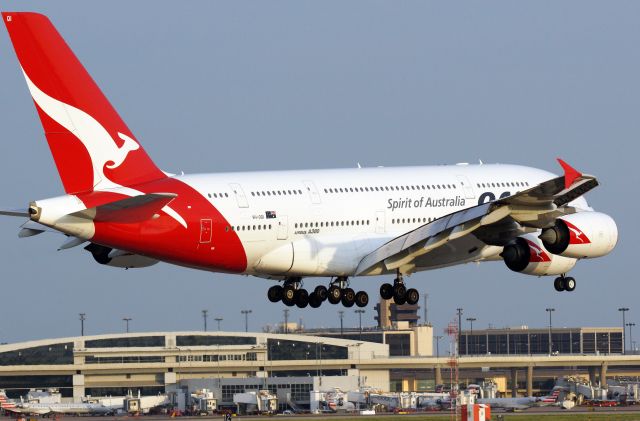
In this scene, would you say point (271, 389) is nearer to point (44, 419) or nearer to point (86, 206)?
point (44, 419)

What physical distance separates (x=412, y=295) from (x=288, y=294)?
18.6 feet

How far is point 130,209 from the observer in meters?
52.8

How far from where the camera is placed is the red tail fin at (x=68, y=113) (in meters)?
53.1

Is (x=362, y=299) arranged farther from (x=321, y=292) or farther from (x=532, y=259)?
(x=532, y=259)

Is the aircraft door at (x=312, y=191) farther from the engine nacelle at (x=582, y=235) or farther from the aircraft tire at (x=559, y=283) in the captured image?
the aircraft tire at (x=559, y=283)

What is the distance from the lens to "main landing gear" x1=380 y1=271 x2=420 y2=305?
5822 centimetres

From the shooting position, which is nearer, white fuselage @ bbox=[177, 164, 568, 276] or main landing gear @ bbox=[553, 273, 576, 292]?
white fuselage @ bbox=[177, 164, 568, 276]

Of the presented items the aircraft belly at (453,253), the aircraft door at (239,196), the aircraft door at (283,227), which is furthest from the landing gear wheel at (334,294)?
the aircraft door at (239,196)

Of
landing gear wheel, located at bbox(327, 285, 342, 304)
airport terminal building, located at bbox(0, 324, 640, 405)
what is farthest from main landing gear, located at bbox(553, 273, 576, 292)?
airport terminal building, located at bbox(0, 324, 640, 405)

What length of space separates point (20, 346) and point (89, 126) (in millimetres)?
92113

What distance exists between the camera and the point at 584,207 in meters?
63.4

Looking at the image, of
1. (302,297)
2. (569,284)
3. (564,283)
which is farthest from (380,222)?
(569,284)

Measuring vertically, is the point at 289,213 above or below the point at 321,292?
above

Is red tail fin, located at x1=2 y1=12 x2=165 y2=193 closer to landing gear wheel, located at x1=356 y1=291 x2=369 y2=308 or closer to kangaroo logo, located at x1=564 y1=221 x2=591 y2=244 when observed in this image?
landing gear wheel, located at x1=356 y1=291 x2=369 y2=308
